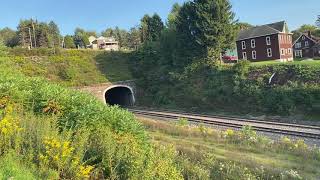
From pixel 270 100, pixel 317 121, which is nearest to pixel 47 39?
pixel 270 100

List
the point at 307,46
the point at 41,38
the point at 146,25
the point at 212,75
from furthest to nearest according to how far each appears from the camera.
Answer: the point at 41,38 → the point at 307,46 → the point at 146,25 → the point at 212,75

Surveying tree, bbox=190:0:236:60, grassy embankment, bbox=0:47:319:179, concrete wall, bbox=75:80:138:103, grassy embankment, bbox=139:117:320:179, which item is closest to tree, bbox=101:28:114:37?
concrete wall, bbox=75:80:138:103

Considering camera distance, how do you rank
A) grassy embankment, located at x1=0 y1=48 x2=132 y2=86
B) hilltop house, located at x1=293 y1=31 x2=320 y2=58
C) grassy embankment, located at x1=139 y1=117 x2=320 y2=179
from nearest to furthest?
grassy embankment, located at x1=139 y1=117 x2=320 y2=179
grassy embankment, located at x1=0 y1=48 x2=132 y2=86
hilltop house, located at x1=293 y1=31 x2=320 y2=58

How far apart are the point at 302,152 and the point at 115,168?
11.9 m

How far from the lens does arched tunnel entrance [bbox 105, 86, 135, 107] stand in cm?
5647

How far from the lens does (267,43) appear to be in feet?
206

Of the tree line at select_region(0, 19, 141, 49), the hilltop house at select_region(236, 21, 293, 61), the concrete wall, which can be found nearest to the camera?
the concrete wall

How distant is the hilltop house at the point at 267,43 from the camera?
6203 cm

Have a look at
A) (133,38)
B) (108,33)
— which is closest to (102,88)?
(133,38)

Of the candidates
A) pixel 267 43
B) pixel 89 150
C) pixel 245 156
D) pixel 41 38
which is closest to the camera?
pixel 89 150

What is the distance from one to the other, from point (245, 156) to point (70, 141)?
373 inches

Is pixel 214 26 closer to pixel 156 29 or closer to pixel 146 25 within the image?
pixel 156 29

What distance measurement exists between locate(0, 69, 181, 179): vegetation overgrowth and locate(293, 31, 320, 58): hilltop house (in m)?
71.7

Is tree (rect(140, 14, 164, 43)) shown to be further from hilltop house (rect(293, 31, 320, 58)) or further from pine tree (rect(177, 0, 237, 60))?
hilltop house (rect(293, 31, 320, 58))
